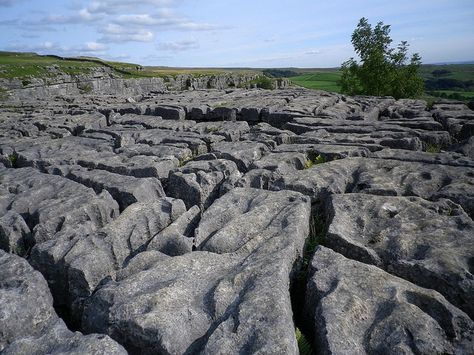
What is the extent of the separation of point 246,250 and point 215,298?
68.1 inches

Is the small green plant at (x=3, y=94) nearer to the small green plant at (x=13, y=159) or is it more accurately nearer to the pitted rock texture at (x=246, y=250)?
the small green plant at (x=13, y=159)

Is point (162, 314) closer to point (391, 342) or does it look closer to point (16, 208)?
point (391, 342)

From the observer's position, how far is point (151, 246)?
8.27m

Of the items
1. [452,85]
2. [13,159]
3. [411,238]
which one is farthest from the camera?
[452,85]

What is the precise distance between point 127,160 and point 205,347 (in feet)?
35.0

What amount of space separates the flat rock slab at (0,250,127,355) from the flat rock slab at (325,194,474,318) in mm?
5100

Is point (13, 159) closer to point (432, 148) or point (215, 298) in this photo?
point (215, 298)

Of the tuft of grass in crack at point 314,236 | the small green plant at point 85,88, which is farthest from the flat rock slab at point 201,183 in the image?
the small green plant at point 85,88

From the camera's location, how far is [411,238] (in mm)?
7637

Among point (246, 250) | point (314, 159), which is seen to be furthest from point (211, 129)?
point (246, 250)

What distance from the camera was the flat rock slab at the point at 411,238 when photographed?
6395 millimetres

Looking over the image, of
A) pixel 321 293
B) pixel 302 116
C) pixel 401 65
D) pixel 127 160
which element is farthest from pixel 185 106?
pixel 401 65

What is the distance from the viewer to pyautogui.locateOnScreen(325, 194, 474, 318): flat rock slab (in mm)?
6395

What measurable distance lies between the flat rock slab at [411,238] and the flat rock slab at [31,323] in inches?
201
